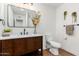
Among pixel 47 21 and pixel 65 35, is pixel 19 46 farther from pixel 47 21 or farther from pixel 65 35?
pixel 65 35

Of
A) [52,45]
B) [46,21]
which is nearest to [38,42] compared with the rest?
[52,45]

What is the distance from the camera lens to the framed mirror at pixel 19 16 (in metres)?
1.72

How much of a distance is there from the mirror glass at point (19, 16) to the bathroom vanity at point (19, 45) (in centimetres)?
24

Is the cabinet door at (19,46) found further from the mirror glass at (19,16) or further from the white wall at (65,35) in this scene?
the white wall at (65,35)

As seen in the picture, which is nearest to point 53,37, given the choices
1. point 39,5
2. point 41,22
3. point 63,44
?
point 63,44

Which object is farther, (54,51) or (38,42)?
(38,42)

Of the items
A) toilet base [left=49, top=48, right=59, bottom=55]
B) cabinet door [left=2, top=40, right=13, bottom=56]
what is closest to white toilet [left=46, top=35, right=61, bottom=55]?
toilet base [left=49, top=48, right=59, bottom=55]

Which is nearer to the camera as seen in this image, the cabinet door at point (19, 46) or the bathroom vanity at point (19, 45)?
the bathroom vanity at point (19, 45)

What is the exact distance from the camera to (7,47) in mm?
1687

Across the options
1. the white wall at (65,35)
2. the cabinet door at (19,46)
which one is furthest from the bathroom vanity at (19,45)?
the white wall at (65,35)

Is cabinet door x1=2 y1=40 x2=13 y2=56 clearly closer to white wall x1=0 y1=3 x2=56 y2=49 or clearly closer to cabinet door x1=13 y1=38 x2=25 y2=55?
cabinet door x1=13 y1=38 x2=25 y2=55

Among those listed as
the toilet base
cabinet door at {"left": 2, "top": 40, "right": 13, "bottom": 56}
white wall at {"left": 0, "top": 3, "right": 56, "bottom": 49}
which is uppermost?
white wall at {"left": 0, "top": 3, "right": 56, "bottom": 49}

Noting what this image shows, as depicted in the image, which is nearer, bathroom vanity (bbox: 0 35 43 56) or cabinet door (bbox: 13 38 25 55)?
bathroom vanity (bbox: 0 35 43 56)

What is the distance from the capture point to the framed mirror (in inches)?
67.9
